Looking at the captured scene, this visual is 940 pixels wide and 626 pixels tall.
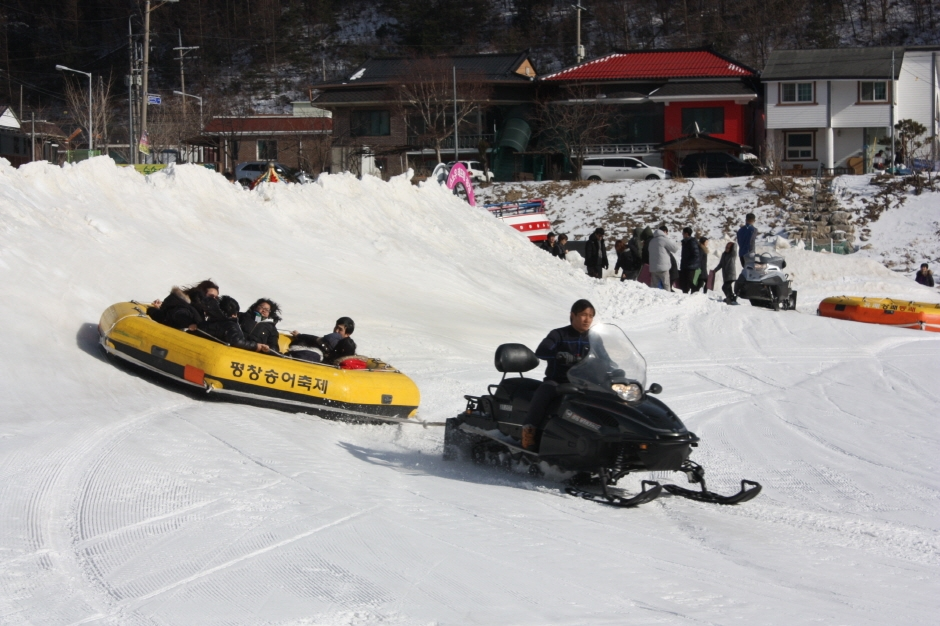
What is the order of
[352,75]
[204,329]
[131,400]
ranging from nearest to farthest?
1. [131,400]
2. [204,329]
3. [352,75]

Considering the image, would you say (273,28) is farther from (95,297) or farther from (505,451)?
(505,451)

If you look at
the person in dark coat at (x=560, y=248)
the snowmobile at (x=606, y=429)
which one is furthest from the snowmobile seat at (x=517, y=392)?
the person in dark coat at (x=560, y=248)

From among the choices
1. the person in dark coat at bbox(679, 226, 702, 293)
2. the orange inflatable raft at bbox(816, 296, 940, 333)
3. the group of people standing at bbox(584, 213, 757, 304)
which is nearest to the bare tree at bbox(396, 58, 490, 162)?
the group of people standing at bbox(584, 213, 757, 304)

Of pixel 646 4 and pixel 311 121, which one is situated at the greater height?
pixel 646 4

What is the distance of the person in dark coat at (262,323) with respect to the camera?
1045cm

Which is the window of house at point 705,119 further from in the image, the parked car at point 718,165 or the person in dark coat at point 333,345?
the person in dark coat at point 333,345

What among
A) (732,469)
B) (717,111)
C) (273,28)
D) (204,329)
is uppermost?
(273,28)

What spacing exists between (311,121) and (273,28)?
32.4m

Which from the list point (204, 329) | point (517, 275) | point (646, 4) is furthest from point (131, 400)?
point (646, 4)

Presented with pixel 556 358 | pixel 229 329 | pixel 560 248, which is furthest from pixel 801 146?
pixel 556 358

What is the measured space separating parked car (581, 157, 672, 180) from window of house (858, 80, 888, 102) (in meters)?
12.0

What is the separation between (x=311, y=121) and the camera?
5512 centimetres

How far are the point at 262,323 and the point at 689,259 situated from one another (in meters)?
11.7

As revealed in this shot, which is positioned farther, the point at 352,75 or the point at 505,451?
the point at 352,75
